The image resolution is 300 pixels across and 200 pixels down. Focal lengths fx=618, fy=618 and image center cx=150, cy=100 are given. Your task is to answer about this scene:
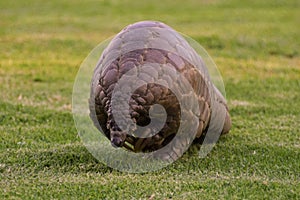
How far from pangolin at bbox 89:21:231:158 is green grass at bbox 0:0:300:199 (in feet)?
1.01

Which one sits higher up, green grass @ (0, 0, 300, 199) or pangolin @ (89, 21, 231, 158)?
pangolin @ (89, 21, 231, 158)

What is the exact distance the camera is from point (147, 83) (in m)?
4.38

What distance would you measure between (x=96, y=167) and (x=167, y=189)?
0.71 m

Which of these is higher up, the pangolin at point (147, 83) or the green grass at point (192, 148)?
the pangolin at point (147, 83)

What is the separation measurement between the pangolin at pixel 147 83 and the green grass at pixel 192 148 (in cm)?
31

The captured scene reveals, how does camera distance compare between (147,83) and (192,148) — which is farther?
(192,148)

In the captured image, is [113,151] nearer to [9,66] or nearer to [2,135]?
[2,135]

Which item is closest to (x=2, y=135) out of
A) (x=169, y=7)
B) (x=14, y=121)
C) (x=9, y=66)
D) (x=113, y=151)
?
(x=14, y=121)

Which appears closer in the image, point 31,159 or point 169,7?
point 31,159

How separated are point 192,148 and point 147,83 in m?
1.00

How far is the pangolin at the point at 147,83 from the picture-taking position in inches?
171

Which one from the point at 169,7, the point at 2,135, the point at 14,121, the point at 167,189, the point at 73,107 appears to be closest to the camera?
the point at 167,189

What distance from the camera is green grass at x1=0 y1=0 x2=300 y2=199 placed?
434cm

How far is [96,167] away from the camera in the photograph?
4.71 meters
